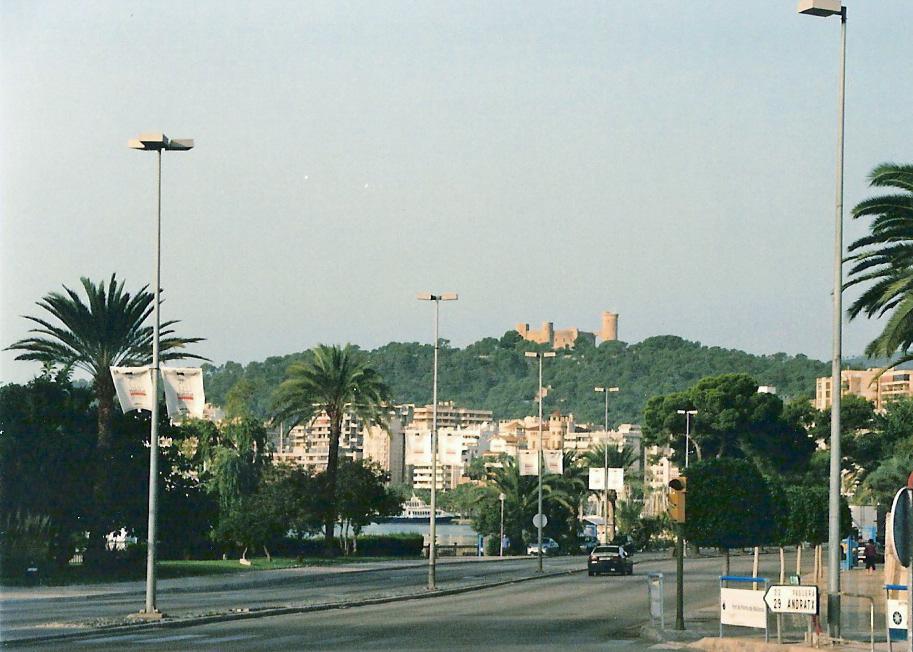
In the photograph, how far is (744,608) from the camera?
1069 inches

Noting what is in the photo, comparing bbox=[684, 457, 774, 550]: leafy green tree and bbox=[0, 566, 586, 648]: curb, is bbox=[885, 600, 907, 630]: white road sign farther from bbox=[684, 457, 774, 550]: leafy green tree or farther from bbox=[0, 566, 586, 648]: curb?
bbox=[0, 566, 586, 648]: curb

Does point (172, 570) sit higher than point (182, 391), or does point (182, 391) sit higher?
point (182, 391)

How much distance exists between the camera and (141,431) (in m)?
61.4

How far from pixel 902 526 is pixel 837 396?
11097mm

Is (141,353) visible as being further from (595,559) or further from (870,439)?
(870,439)

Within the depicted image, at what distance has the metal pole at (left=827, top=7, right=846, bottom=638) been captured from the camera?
25812 mm

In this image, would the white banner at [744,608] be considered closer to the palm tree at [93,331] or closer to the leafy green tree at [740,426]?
the palm tree at [93,331]

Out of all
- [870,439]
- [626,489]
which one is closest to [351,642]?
[870,439]

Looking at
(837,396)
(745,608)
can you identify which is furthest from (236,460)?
(837,396)

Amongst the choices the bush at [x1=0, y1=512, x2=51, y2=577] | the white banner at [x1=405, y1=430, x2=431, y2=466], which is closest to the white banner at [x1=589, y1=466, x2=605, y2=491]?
the white banner at [x1=405, y1=430, x2=431, y2=466]

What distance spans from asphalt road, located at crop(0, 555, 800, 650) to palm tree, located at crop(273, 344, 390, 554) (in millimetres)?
14372

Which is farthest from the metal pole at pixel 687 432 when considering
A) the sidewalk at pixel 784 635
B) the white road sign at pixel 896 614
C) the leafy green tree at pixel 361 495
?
the white road sign at pixel 896 614

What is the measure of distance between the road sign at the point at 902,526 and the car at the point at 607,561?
48.4 m

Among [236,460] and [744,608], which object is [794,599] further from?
[236,460]
